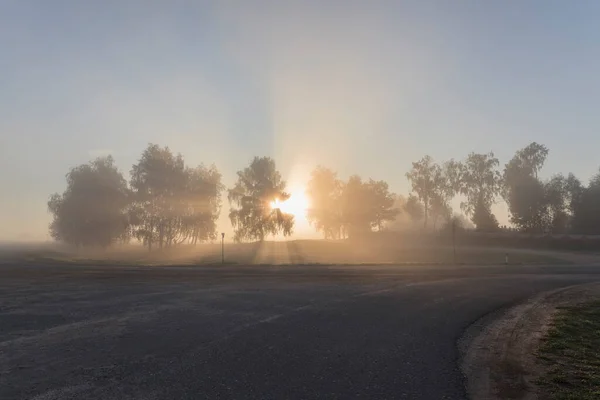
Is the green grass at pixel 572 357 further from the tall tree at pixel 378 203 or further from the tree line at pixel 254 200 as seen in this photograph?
the tall tree at pixel 378 203

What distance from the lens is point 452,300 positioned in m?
17.5

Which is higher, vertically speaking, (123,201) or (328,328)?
(123,201)

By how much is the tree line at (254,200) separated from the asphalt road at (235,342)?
5198cm

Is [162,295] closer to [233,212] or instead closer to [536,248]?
[233,212]

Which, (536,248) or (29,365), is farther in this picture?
(536,248)

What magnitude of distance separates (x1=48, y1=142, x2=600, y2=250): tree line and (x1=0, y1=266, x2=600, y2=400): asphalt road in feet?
171

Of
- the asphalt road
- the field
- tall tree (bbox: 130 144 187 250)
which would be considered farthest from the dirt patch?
tall tree (bbox: 130 144 187 250)

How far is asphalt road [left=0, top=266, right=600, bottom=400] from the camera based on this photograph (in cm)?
724

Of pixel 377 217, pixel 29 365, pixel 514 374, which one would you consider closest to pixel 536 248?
pixel 377 217

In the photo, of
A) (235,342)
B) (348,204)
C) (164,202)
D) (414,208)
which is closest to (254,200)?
(164,202)

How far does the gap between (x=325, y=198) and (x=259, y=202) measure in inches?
1329

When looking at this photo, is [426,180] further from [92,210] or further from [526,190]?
[92,210]

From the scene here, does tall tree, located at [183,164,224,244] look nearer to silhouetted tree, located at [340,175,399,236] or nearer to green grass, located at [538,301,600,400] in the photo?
silhouetted tree, located at [340,175,399,236]

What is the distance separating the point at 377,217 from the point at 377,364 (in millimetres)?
91734
